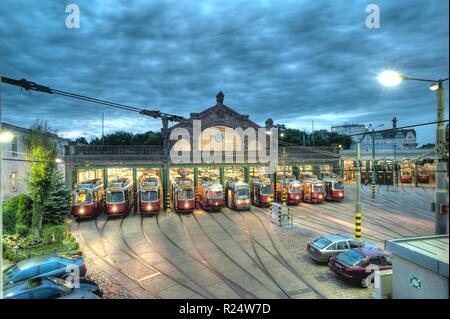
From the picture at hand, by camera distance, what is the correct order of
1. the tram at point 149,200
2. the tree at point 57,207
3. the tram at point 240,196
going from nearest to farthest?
1. the tree at point 57,207
2. the tram at point 149,200
3. the tram at point 240,196

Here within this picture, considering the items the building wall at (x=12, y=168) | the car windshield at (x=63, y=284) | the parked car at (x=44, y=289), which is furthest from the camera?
the building wall at (x=12, y=168)

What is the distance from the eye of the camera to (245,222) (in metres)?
21.8

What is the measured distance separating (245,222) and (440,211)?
1479cm

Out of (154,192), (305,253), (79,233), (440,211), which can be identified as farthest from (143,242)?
(440,211)

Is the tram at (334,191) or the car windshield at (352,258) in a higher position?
→ the tram at (334,191)

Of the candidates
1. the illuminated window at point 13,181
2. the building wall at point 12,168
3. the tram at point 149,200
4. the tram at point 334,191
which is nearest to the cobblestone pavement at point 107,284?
the tram at point 149,200

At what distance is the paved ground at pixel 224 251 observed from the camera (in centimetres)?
1081

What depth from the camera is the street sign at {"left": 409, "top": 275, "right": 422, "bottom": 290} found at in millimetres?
6797

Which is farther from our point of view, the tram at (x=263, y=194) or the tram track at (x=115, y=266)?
the tram at (x=263, y=194)

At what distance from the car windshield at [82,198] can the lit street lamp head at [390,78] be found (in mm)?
22973

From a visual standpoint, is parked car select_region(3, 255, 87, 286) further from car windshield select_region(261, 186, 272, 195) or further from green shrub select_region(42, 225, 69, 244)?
car windshield select_region(261, 186, 272, 195)

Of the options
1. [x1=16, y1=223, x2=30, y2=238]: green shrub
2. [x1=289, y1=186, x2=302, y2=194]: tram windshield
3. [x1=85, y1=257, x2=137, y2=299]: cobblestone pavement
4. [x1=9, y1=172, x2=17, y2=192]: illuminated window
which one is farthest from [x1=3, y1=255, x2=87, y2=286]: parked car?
[x1=289, y1=186, x2=302, y2=194]: tram windshield

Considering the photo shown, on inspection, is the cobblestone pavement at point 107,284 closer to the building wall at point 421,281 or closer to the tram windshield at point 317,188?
the building wall at point 421,281

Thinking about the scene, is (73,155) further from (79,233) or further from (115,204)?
(79,233)
